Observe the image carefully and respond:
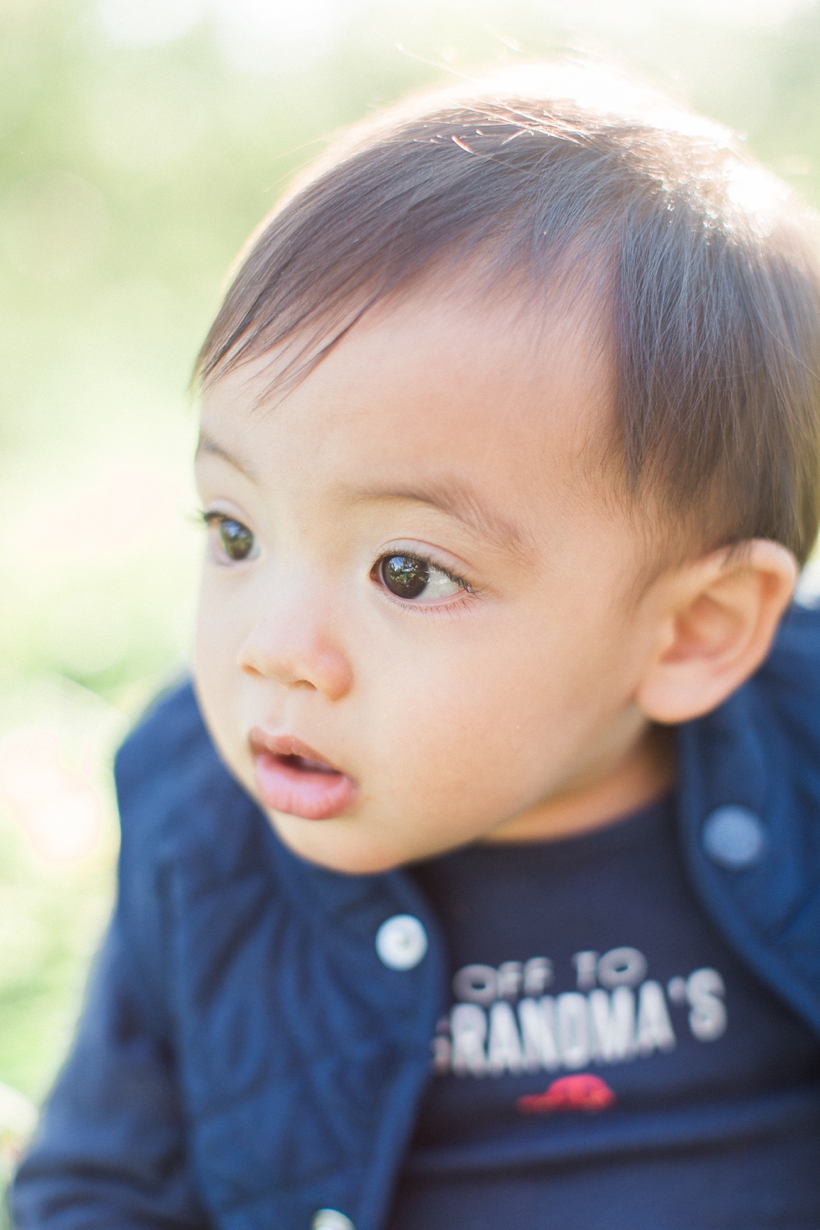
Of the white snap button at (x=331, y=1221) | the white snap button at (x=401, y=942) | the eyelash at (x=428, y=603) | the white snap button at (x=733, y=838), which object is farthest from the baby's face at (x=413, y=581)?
the white snap button at (x=331, y=1221)

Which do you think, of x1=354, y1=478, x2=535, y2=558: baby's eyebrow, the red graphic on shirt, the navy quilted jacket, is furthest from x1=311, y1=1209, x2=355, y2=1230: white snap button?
x1=354, y1=478, x2=535, y2=558: baby's eyebrow

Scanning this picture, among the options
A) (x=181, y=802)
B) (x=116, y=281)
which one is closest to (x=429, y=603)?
(x=181, y=802)

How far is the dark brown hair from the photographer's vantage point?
2.87ft

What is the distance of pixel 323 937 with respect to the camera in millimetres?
1186

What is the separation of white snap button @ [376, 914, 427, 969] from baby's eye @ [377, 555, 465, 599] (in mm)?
403

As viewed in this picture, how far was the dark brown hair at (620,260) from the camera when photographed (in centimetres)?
88

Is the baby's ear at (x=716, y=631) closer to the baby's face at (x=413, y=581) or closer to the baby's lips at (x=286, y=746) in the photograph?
the baby's face at (x=413, y=581)

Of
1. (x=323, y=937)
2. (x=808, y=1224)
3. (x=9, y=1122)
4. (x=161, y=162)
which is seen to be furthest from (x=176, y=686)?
(x=161, y=162)

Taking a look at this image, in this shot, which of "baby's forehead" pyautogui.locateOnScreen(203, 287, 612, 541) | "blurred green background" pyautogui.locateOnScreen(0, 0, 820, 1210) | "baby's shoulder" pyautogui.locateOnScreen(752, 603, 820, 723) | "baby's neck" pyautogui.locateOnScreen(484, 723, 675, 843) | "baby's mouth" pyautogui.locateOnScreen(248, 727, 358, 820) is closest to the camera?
"baby's forehead" pyautogui.locateOnScreen(203, 287, 612, 541)

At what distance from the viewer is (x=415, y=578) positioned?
91 cm

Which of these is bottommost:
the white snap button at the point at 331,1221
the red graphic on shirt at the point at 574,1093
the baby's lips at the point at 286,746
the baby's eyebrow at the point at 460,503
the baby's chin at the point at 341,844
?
the white snap button at the point at 331,1221

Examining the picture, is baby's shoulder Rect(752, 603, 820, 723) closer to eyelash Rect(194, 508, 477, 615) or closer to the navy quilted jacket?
the navy quilted jacket

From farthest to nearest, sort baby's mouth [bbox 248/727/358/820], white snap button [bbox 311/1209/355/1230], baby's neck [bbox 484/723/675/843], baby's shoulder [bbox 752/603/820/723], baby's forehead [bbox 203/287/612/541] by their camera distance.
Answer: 1. baby's shoulder [bbox 752/603/820/723]
2. baby's neck [bbox 484/723/675/843]
3. white snap button [bbox 311/1209/355/1230]
4. baby's mouth [bbox 248/727/358/820]
5. baby's forehead [bbox 203/287/612/541]

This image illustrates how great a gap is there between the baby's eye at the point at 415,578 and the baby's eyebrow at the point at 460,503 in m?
0.05
